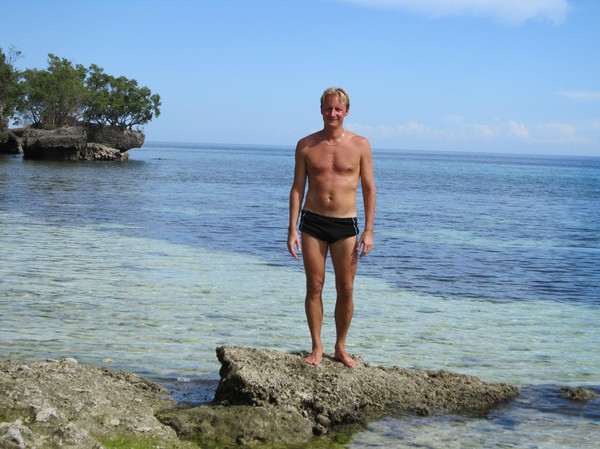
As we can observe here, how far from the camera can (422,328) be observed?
31.0 feet

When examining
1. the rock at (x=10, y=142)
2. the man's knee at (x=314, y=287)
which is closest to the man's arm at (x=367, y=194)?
the man's knee at (x=314, y=287)

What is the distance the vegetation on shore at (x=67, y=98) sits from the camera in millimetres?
67000

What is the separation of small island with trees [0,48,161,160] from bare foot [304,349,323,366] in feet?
200

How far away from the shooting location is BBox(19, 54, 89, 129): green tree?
67562 mm

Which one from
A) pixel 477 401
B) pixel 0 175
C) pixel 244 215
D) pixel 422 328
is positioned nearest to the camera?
pixel 477 401

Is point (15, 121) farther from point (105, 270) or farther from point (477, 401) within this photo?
point (477, 401)

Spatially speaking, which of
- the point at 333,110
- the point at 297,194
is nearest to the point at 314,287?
the point at 297,194

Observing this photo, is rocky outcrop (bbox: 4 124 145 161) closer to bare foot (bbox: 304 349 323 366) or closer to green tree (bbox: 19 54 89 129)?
green tree (bbox: 19 54 89 129)

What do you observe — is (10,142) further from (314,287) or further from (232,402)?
(232,402)

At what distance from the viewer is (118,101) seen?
69.1 meters

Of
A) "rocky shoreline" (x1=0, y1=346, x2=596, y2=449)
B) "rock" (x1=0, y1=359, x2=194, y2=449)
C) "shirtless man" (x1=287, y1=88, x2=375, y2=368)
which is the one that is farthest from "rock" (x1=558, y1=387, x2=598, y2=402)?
"rock" (x1=0, y1=359, x2=194, y2=449)

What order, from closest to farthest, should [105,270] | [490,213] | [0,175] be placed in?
[105,270], [490,213], [0,175]

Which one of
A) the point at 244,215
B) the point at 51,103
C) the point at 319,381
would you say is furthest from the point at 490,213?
the point at 51,103

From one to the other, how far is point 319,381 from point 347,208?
1369 mm
